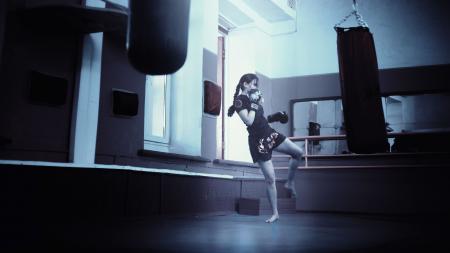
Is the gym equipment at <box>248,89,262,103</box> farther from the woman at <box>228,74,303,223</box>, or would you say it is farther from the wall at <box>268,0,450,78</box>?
the wall at <box>268,0,450,78</box>

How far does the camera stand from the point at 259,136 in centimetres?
398

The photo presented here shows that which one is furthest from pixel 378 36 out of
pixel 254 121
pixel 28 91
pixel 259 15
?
pixel 28 91

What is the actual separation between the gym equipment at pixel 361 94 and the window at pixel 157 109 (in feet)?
5.91

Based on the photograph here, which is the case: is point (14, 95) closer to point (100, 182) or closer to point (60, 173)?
point (60, 173)

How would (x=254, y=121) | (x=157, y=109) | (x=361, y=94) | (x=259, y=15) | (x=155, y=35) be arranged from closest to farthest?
(x=155, y=35) < (x=361, y=94) < (x=254, y=121) < (x=157, y=109) < (x=259, y=15)

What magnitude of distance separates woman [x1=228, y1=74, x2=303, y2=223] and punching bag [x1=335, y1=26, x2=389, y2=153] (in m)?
0.98

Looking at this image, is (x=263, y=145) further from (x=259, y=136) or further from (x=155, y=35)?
(x=155, y=35)

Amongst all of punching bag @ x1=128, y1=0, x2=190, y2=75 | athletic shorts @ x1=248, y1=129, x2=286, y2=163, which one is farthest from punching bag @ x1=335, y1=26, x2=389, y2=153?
punching bag @ x1=128, y1=0, x2=190, y2=75

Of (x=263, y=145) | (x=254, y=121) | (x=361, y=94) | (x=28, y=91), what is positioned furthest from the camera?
(x=254, y=121)

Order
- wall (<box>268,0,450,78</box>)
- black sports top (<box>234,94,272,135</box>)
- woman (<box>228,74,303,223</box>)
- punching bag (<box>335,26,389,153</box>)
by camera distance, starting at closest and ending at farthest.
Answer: punching bag (<box>335,26,389,153</box>)
woman (<box>228,74,303,223</box>)
black sports top (<box>234,94,272,135</box>)
wall (<box>268,0,450,78</box>)

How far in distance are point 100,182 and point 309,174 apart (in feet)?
11.6

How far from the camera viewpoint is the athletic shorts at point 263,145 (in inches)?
154

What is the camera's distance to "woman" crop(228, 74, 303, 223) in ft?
12.8

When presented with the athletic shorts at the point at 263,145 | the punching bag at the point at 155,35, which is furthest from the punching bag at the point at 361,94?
the punching bag at the point at 155,35
